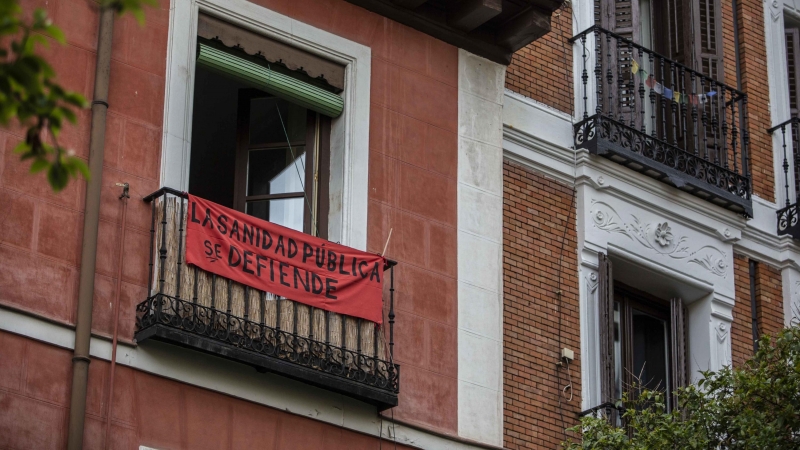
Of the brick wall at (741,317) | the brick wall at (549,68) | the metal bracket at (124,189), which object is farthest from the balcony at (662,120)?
the metal bracket at (124,189)

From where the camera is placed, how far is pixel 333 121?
1574cm

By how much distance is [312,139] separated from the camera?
51.5 ft

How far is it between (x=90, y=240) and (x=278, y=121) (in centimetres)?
320

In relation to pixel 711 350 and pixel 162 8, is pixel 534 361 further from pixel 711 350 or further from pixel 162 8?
pixel 162 8

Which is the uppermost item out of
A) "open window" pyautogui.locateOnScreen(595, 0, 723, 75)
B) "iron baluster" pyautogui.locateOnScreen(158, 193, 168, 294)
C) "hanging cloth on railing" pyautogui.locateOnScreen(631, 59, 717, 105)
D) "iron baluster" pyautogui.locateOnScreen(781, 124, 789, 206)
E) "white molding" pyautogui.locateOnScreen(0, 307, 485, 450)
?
"open window" pyautogui.locateOnScreen(595, 0, 723, 75)

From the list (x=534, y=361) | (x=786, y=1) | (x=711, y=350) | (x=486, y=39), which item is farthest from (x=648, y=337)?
(x=786, y=1)

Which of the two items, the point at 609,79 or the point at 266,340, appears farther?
the point at 609,79

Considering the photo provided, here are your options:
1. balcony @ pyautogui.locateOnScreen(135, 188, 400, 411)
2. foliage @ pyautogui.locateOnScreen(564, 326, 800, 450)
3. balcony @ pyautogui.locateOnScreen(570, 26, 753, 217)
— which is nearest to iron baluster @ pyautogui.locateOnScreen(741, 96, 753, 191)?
balcony @ pyautogui.locateOnScreen(570, 26, 753, 217)

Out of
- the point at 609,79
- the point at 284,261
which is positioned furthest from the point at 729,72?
the point at 284,261

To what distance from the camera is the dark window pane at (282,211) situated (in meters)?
15.4

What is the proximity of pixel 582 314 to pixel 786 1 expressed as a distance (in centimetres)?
620

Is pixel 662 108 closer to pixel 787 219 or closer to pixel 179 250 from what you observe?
pixel 787 219

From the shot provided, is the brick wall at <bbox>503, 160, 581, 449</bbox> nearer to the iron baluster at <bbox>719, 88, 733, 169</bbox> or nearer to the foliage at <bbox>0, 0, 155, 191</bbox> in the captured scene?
the iron baluster at <bbox>719, 88, 733, 169</bbox>

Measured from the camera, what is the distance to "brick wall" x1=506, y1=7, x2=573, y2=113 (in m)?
17.3
